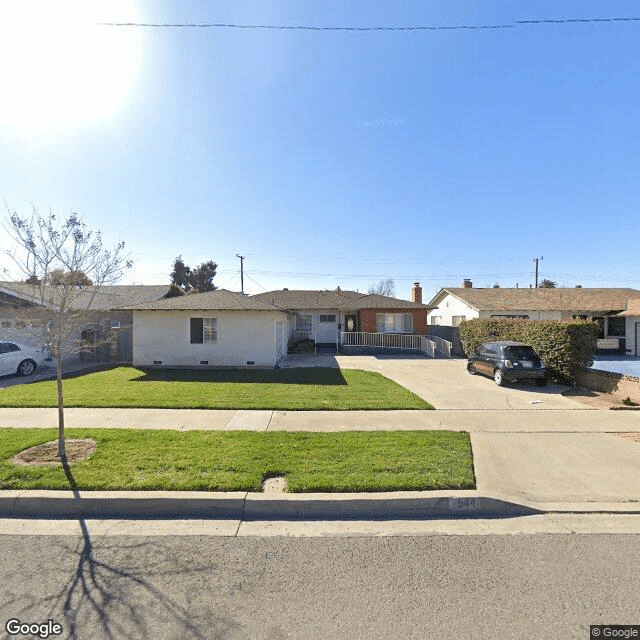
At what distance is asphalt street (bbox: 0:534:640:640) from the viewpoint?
8.34 feet

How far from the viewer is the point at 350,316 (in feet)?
85.4

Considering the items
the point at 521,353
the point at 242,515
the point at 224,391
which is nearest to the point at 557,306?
the point at 521,353

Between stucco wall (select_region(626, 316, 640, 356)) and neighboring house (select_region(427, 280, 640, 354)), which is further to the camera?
neighboring house (select_region(427, 280, 640, 354))

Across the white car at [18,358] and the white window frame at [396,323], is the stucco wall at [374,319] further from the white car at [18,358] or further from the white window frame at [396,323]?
the white car at [18,358]

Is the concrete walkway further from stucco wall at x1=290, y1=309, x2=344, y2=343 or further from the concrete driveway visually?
stucco wall at x1=290, y1=309, x2=344, y2=343

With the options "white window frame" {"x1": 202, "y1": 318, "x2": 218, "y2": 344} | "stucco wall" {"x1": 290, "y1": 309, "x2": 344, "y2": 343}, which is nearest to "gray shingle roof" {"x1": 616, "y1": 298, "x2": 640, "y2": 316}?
"stucco wall" {"x1": 290, "y1": 309, "x2": 344, "y2": 343}

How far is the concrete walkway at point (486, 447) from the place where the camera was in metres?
4.15

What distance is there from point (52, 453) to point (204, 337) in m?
10.6

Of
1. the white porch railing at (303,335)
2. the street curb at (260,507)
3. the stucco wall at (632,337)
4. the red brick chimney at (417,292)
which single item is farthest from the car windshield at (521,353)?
the red brick chimney at (417,292)

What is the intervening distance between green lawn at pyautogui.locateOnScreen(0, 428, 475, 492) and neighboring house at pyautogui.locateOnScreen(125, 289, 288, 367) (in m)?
9.15

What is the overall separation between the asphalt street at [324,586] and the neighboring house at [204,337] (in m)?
12.1

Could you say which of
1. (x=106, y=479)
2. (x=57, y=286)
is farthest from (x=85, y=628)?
(x=57, y=286)

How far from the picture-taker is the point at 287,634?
8.13 ft

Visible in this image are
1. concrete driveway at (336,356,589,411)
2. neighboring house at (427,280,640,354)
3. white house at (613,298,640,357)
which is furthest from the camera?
neighboring house at (427,280,640,354)
